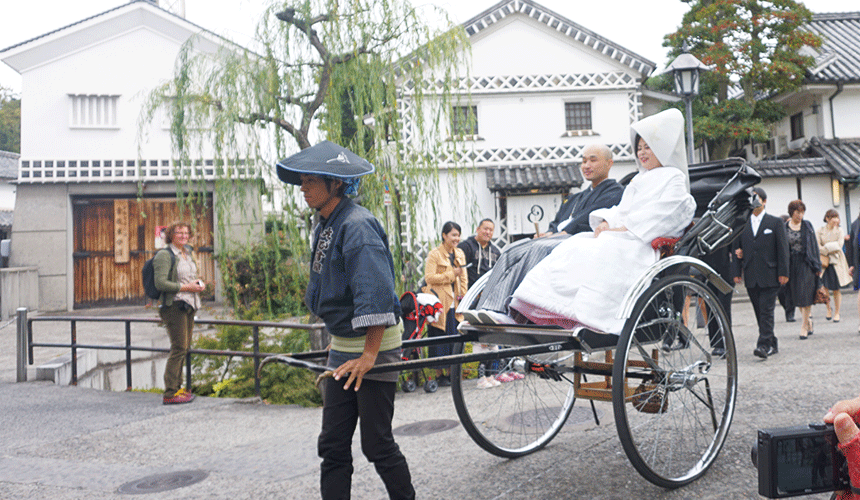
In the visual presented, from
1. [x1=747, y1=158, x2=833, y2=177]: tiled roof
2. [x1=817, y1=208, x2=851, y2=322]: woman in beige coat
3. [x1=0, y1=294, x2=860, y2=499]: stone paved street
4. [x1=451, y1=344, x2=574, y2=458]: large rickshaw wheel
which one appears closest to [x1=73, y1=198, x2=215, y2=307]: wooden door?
[x1=0, y1=294, x2=860, y2=499]: stone paved street

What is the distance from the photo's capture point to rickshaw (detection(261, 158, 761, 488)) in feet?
11.5

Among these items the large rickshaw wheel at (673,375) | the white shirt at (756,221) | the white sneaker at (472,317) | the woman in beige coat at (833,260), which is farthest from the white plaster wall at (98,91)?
the large rickshaw wheel at (673,375)

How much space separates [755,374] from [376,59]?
5.59 m

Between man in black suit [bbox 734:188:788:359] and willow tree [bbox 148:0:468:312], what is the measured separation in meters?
4.11

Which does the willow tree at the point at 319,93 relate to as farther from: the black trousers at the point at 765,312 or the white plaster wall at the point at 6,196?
the white plaster wall at the point at 6,196

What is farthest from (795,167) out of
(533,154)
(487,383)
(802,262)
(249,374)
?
(249,374)

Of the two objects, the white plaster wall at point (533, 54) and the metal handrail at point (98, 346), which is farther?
the white plaster wall at point (533, 54)

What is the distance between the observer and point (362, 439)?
3.04m

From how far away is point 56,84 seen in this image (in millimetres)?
17891

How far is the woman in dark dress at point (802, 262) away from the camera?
30.7 feet

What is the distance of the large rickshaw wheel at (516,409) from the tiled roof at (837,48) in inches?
757

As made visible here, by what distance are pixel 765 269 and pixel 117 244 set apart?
16.2 m

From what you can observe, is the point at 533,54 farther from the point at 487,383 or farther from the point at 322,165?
the point at 322,165

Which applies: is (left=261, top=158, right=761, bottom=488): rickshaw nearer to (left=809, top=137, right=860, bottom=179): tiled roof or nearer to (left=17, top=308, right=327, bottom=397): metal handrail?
(left=17, top=308, right=327, bottom=397): metal handrail
